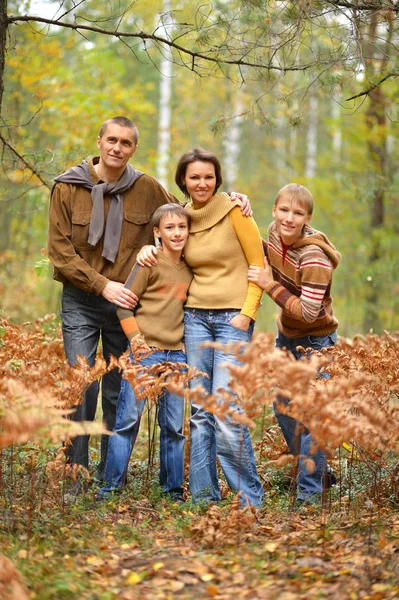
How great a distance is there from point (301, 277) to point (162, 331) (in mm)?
1134

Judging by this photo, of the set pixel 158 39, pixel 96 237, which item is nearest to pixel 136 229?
pixel 96 237

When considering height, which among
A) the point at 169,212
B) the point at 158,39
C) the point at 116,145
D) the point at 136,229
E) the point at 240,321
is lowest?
the point at 240,321

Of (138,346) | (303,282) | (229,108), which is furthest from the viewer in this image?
(229,108)

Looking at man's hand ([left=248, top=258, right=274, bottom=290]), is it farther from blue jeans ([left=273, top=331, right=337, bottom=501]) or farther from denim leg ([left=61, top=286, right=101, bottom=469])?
denim leg ([left=61, top=286, right=101, bottom=469])

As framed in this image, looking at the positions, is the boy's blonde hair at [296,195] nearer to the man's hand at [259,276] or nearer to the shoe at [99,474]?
the man's hand at [259,276]

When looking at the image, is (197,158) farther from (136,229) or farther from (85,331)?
(85,331)

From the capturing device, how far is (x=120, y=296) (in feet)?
16.6

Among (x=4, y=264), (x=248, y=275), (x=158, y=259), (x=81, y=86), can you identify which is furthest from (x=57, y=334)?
(x=81, y=86)

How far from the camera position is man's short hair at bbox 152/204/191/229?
5109 mm

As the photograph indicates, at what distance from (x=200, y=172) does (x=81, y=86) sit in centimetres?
1289

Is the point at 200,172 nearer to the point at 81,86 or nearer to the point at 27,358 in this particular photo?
the point at 27,358

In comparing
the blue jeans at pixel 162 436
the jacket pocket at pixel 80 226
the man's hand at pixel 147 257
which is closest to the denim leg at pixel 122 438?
the blue jeans at pixel 162 436

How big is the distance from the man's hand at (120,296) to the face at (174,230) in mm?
488

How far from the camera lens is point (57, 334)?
285 inches
